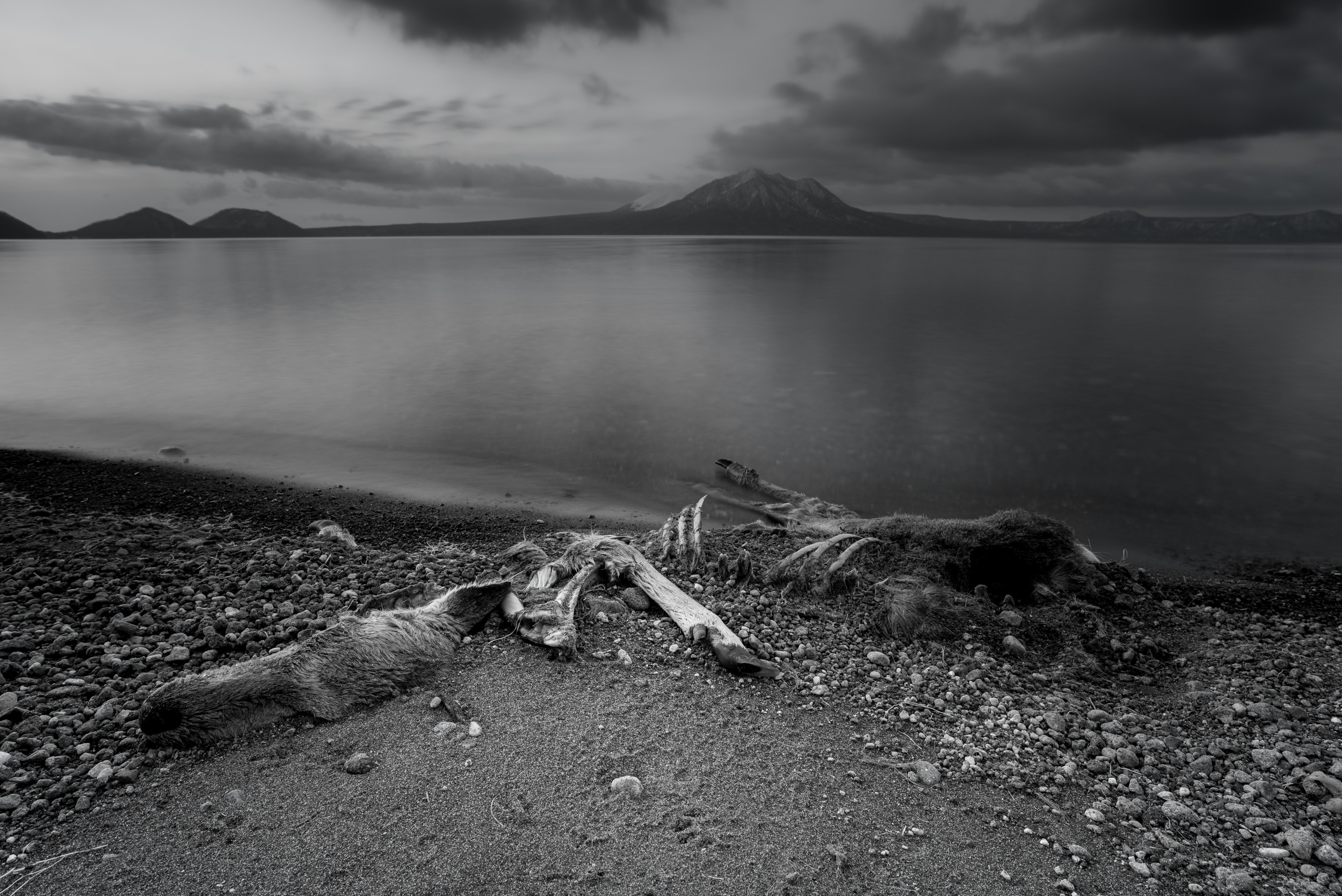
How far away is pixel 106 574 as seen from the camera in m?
7.18

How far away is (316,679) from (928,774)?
440 centimetres

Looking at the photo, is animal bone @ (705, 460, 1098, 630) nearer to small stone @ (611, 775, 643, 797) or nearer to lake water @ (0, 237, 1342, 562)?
lake water @ (0, 237, 1342, 562)

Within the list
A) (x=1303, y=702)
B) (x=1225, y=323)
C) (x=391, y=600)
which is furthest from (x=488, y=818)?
(x=1225, y=323)

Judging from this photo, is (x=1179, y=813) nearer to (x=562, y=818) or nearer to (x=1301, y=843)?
(x=1301, y=843)

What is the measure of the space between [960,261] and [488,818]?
382 ft

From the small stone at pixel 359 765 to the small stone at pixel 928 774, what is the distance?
144 inches

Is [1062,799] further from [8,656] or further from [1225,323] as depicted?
[1225,323]

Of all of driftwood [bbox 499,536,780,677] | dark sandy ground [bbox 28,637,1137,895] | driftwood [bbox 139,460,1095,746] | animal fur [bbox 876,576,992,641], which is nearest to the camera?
dark sandy ground [bbox 28,637,1137,895]

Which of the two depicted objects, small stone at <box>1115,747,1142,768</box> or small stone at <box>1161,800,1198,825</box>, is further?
small stone at <box>1115,747,1142,768</box>

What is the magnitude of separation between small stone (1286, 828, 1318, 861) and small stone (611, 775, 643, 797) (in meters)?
3.84

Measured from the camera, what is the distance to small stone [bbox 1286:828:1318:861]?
13.7ft

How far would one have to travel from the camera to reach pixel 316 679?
17.4ft

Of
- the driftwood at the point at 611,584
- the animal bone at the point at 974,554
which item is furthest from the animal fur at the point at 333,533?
the animal bone at the point at 974,554

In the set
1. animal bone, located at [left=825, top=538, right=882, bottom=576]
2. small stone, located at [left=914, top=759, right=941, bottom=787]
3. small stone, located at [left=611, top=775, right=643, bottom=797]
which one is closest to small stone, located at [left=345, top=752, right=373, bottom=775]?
small stone, located at [left=611, top=775, right=643, bottom=797]
